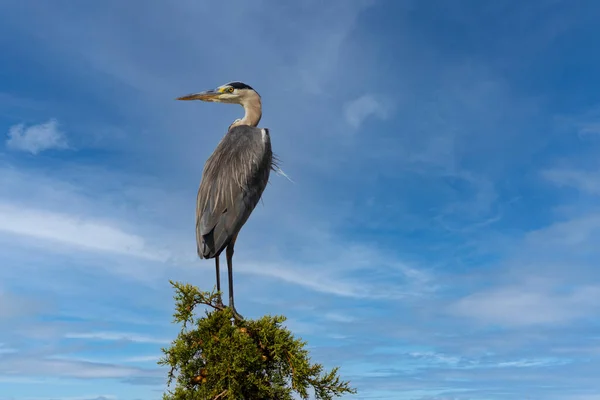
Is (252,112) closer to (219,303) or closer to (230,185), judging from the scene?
(230,185)

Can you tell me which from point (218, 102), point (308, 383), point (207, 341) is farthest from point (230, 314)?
point (218, 102)

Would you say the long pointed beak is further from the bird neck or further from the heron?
the heron

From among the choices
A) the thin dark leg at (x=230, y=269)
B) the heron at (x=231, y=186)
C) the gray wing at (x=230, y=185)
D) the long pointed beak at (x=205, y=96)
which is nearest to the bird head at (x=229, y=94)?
the long pointed beak at (x=205, y=96)

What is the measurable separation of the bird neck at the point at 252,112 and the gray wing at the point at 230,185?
1.41 ft

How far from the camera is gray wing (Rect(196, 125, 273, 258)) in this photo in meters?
6.99

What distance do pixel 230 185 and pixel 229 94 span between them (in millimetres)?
2350

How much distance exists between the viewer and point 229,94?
29.9ft

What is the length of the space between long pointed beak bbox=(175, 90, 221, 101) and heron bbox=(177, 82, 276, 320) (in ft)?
2.95

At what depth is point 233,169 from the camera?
25.0 ft

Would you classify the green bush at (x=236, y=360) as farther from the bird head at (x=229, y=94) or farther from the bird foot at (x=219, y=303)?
the bird head at (x=229, y=94)

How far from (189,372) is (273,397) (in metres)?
1.00

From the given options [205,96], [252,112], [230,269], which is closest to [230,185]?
[230,269]

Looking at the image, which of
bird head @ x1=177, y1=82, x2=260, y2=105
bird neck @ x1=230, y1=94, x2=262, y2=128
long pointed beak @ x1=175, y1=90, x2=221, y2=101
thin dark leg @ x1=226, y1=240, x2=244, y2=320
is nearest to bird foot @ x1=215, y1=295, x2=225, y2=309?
thin dark leg @ x1=226, y1=240, x2=244, y2=320

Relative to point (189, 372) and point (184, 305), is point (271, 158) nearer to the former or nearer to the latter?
point (184, 305)
